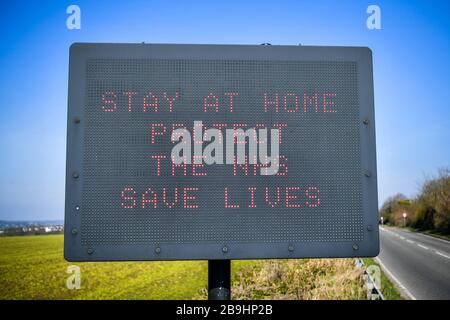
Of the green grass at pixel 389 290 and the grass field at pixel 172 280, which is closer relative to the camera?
the grass field at pixel 172 280

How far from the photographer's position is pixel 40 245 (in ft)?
58.4

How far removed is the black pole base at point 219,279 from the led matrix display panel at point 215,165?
1.40 feet

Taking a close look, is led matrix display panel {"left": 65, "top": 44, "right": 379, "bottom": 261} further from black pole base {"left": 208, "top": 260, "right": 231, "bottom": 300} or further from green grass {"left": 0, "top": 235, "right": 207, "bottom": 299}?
green grass {"left": 0, "top": 235, "right": 207, "bottom": 299}

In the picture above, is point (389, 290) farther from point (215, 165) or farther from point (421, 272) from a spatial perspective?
point (215, 165)

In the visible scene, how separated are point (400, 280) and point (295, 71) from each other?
1117 centimetres

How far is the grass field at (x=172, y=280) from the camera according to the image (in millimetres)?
8578

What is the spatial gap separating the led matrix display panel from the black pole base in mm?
428

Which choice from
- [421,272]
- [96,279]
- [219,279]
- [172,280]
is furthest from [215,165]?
[421,272]

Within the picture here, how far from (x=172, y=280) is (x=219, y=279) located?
28.3 feet

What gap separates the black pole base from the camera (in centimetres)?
330

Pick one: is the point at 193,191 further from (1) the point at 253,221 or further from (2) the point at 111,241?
(2) the point at 111,241

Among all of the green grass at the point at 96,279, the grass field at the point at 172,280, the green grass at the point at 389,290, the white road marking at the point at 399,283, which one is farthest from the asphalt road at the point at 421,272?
the green grass at the point at 96,279

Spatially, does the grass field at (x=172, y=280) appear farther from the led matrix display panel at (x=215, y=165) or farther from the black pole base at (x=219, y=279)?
the led matrix display panel at (x=215, y=165)
